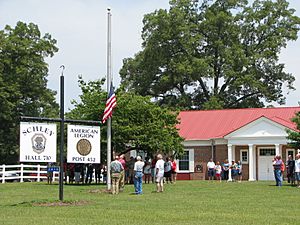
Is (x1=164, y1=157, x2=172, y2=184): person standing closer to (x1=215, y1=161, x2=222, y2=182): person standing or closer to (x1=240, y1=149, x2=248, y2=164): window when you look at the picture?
(x1=215, y1=161, x2=222, y2=182): person standing

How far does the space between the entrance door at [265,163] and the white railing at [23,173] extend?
13.2 m

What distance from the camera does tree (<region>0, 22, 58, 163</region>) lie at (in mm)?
53719

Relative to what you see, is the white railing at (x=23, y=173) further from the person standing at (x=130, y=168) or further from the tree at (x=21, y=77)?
the tree at (x=21, y=77)

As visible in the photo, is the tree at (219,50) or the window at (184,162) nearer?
the window at (184,162)

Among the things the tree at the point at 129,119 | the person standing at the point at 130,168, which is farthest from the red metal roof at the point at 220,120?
the person standing at the point at 130,168

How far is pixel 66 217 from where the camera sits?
55.2 feet

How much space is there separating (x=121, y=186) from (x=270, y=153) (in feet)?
61.4

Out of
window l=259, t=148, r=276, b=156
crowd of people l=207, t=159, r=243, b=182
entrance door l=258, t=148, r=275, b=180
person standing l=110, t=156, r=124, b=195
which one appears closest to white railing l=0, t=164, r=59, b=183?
crowd of people l=207, t=159, r=243, b=182

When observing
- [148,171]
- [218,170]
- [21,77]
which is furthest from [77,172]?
[21,77]

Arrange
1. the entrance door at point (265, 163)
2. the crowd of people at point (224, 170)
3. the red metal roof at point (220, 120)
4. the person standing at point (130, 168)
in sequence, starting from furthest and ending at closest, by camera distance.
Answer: the red metal roof at point (220, 120)
the entrance door at point (265, 163)
the crowd of people at point (224, 170)
the person standing at point (130, 168)

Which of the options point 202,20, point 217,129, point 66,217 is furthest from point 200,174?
point 66,217

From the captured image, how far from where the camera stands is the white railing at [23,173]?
137 ft

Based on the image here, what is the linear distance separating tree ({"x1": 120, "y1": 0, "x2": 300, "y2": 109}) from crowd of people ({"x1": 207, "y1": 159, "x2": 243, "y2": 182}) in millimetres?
17882

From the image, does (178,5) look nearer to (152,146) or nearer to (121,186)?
(152,146)
